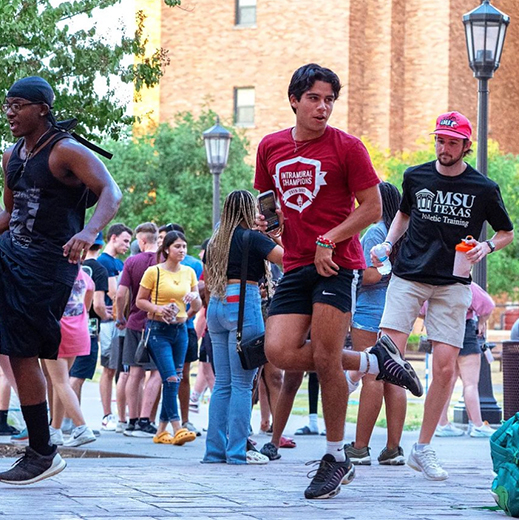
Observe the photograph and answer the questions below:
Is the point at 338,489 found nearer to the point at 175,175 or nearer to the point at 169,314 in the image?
the point at 169,314

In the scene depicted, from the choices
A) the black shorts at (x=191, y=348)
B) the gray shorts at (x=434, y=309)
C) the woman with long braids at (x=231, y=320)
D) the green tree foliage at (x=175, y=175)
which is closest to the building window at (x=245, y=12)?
the green tree foliage at (x=175, y=175)

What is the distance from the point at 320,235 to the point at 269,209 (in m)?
0.33

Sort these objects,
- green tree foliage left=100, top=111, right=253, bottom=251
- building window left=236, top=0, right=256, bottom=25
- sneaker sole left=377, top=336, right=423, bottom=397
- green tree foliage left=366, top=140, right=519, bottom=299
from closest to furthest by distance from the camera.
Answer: sneaker sole left=377, top=336, right=423, bottom=397 < green tree foliage left=100, top=111, right=253, bottom=251 < green tree foliage left=366, top=140, right=519, bottom=299 < building window left=236, top=0, right=256, bottom=25

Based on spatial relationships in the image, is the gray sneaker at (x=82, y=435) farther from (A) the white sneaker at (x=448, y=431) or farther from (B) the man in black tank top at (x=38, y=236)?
(A) the white sneaker at (x=448, y=431)

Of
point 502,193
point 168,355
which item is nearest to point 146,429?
point 168,355

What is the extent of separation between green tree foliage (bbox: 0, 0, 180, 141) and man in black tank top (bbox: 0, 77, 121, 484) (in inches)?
181

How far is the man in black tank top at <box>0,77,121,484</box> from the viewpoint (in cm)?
702

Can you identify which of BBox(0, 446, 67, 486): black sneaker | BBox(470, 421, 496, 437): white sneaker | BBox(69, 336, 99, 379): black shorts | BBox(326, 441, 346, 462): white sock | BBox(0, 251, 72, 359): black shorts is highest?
BBox(0, 251, 72, 359): black shorts

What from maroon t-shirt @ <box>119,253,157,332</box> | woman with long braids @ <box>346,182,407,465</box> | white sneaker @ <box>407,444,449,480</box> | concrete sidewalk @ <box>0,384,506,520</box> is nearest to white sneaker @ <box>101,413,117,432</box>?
maroon t-shirt @ <box>119,253,157,332</box>

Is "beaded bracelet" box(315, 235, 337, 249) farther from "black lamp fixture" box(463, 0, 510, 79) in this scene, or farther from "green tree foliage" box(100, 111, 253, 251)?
"green tree foliage" box(100, 111, 253, 251)

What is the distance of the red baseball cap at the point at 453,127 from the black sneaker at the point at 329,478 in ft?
7.62

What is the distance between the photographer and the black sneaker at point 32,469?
23.2ft

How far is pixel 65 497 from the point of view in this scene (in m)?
6.63

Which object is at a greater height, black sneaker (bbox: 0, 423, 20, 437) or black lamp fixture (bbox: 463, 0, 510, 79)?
black lamp fixture (bbox: 463, 0, 510, 79)
